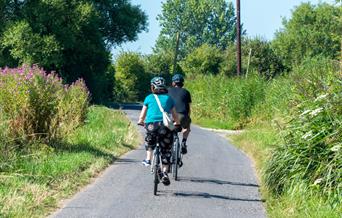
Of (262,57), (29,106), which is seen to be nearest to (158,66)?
(262,57)

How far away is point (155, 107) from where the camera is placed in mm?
11438

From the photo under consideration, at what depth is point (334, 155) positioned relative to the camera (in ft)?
32.6

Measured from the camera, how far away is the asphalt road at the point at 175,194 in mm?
9602

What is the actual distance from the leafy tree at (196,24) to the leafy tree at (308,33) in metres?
25.8

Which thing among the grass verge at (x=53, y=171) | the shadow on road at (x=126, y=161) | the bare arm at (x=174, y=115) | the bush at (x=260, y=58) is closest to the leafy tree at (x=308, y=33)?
the bush at (x=260, y=58)

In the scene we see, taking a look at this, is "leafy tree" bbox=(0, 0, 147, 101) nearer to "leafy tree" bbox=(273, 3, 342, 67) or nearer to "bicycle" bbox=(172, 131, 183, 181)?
"bicycle" bbox=(172, 131, 183, 181)

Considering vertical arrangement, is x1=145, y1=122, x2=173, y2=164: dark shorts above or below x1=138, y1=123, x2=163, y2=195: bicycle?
above

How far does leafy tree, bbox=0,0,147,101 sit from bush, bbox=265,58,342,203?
117 ft

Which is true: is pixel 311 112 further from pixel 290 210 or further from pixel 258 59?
pixel 258 59

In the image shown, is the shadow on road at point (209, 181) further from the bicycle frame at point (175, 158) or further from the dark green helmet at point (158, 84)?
the dark green helmet at point (158, 84)

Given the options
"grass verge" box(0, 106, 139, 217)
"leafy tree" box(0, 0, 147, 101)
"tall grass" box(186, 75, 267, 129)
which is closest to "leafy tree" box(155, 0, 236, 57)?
"leafy tree" box(0, 0, 147, 101)

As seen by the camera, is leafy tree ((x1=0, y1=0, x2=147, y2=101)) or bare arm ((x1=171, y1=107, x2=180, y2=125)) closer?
bare arm ((x1=171, y1=107, x2=180, y2=125))

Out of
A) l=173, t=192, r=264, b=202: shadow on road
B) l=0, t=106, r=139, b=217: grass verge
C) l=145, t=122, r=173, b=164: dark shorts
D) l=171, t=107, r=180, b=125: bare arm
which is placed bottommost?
l=173, t=192, r=264, b=202: shadow on road

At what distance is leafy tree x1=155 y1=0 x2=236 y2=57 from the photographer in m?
119
